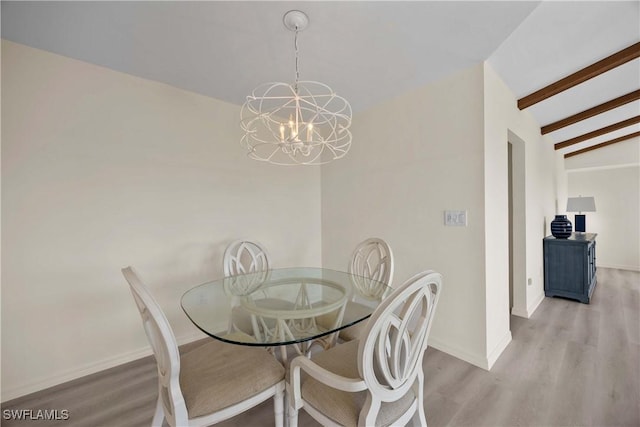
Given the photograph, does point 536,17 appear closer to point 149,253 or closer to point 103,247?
point 149,253

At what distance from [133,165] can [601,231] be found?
7.85 meters

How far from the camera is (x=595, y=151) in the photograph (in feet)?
16.1

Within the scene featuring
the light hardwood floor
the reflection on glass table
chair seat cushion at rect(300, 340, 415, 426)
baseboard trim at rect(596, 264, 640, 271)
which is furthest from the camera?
baseboard trim at rect(596, 264, 640, 271)

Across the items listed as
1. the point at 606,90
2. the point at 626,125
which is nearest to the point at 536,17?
the point at 606,90

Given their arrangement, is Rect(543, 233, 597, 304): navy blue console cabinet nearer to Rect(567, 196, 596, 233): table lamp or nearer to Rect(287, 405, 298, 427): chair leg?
Rect(567, 196, 596, 233): table lamp

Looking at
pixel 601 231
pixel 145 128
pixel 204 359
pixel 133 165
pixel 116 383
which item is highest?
pixel 145 128

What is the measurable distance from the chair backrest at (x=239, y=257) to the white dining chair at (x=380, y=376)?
122 centimetres

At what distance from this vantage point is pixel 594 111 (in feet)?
9.91

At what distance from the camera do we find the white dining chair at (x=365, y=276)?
1.65 meters

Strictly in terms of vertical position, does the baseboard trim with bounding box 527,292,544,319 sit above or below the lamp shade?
below

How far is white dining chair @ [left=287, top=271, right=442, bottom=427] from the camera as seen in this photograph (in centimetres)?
91

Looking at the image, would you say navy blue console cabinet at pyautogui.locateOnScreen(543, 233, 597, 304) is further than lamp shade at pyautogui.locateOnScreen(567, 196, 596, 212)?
No

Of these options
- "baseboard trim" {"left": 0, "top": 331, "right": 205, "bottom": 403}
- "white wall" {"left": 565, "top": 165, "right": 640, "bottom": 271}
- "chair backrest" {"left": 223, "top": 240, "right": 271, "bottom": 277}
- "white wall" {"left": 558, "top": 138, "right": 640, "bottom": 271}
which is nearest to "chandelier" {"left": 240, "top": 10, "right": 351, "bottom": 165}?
"chair backrest" {"left": 223, "top": 240, "right": 271, "bottom": 277}

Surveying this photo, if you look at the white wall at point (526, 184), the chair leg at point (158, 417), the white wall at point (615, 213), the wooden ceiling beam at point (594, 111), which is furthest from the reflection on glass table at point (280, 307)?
the white wall at point (615, 213)
